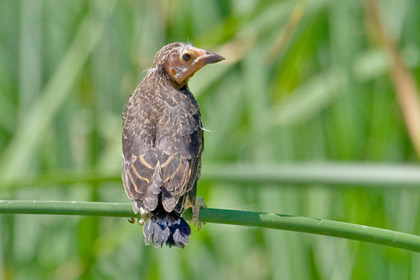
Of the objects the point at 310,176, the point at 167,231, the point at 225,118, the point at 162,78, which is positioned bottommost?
the point at 167,231

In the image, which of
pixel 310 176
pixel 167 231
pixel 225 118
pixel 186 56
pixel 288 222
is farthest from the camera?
pixel 225 118

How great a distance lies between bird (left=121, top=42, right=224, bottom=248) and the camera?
227 centimetres

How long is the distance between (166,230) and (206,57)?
884 millimetres

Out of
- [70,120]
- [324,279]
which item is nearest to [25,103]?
[70,120]

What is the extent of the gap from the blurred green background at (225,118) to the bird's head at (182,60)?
1.58ft

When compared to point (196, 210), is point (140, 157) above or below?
above

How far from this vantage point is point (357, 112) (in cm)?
346

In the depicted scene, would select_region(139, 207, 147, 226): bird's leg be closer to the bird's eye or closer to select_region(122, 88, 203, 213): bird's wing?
select_region(122, 88, 203, 213): bird's wing

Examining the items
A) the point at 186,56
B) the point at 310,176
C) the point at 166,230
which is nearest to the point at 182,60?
the point at 186,56

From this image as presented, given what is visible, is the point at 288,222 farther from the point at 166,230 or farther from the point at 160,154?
the point at 160,154

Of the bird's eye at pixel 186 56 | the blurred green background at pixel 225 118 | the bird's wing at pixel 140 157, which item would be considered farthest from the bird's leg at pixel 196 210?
the blurred green background at pixel 225 118

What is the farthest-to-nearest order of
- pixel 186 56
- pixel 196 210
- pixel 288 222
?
pixel 186 56, pixel 196 210, pixel 288 222

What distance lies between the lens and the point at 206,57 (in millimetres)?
2889

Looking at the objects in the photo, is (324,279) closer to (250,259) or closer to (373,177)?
(250,259)
